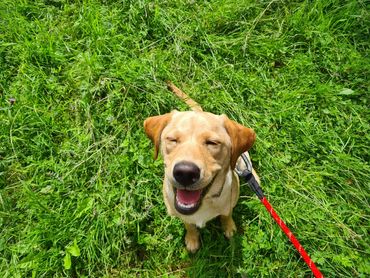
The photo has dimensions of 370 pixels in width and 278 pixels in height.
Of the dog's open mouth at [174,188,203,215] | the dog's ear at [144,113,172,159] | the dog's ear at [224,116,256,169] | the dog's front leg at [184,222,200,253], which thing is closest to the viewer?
the dog's open mouth at [174,188,203,215]

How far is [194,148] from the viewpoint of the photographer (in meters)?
2.82

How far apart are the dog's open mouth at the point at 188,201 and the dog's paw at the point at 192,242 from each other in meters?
0.99

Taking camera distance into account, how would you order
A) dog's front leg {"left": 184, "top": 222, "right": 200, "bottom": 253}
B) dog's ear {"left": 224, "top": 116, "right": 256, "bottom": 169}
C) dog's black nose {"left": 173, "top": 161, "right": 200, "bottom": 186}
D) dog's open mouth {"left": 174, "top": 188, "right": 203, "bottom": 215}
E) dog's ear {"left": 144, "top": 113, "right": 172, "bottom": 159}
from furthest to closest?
dog's front leg {"left": 184, "top": 222, "right": 200, "bottom": 253} < dog's ear {"left": 144, "top": 113, "right": 172, "bottom": 159} < dog's ear {"left": 224, "top": 116, "right": 256, "bottom": 169} < dog's open mouth {"left": 174, "top": 188, "right": 203, "bottom": 215} < dog's black nose {"left": 173, "top": 161, "right": 200, "bottom": 186}

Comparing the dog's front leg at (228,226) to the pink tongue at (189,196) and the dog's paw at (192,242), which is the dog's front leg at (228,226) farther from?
the pink tongue at (189,196)

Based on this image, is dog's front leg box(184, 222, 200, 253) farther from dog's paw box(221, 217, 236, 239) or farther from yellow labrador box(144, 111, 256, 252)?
yellow labrador box(144, 111, 256, 252)

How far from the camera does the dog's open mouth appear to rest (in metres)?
2.94

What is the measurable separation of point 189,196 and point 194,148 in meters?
Result: 0.39

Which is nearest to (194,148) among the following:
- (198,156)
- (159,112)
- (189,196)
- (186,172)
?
(198,156)

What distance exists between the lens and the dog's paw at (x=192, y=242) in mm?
3875

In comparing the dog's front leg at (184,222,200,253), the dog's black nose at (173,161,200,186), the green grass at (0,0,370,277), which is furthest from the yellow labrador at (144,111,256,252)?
the green grass at (0,0,370,277)

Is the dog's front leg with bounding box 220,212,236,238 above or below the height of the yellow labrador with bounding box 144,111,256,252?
below

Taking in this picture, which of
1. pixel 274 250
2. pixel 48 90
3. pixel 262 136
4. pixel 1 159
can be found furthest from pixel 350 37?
pixel 1 159

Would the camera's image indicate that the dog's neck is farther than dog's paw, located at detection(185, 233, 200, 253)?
No

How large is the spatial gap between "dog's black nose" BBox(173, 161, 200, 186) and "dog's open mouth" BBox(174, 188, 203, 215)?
0.25 m
